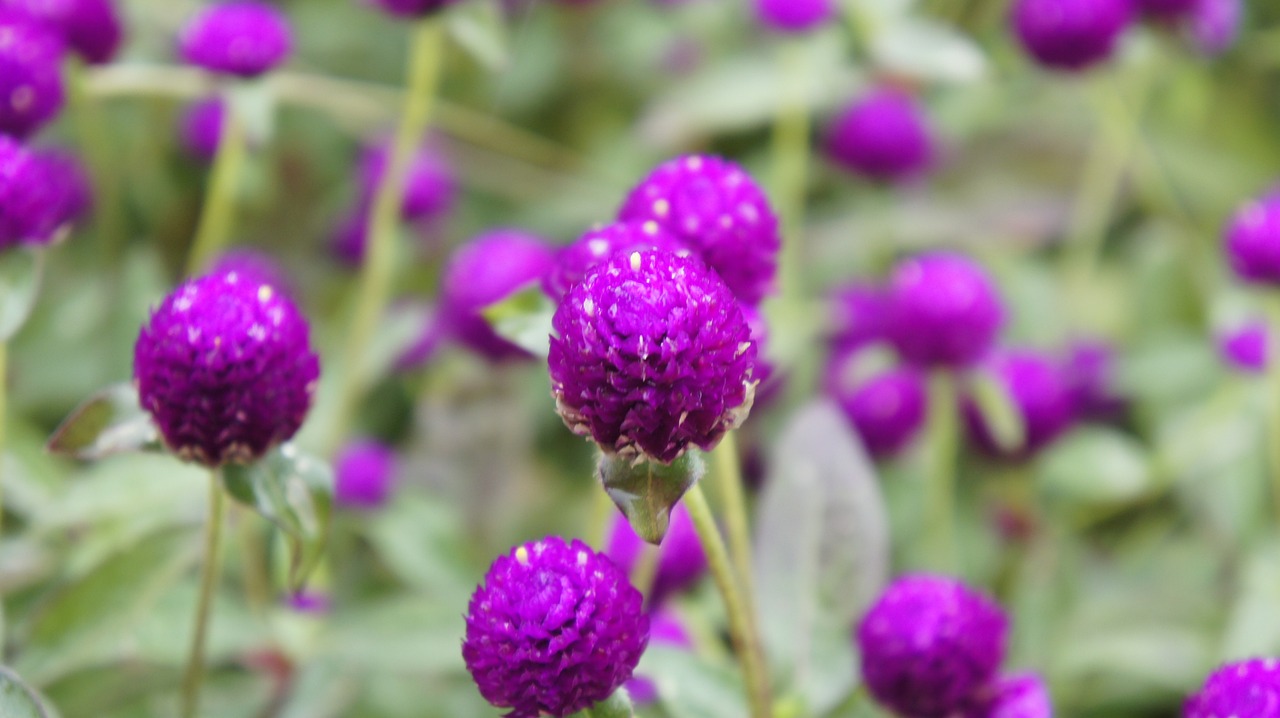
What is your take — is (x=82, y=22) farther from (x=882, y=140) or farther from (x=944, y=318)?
(x=882, y=140)

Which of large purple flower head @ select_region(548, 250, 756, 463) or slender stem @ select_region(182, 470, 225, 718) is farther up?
large purple flower head @ select_region(548, 250, 756, 463)

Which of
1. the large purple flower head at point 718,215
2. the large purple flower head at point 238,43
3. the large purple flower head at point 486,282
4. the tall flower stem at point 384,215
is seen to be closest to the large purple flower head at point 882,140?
the large purple flower head at point 486,282

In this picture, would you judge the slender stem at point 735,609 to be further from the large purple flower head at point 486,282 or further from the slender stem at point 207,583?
the large purple flower head at point 486,282

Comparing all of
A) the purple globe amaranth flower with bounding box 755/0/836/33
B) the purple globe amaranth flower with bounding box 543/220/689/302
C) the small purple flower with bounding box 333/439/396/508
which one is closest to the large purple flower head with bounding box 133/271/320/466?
the purple globe amaranth flower with bounding box 543/220/689/302

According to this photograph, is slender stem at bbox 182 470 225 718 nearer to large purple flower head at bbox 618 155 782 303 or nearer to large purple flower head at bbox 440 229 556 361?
large purple flower head at bbox 618 155 782 303

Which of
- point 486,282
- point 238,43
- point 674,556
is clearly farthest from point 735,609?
point 238,43

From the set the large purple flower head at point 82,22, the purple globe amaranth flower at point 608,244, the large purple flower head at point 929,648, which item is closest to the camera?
the purple globe amaranth flower at point 608,244
